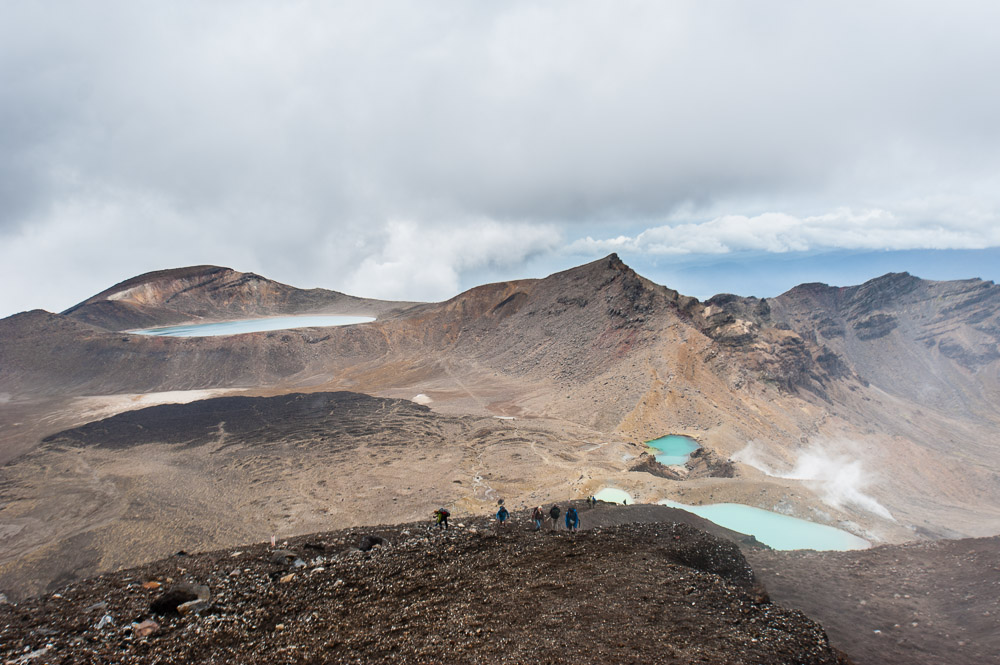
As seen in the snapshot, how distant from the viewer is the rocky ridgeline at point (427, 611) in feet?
21.7

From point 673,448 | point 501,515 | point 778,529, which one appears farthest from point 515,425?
point 501,515

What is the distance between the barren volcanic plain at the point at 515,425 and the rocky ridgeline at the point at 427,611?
3.16 m

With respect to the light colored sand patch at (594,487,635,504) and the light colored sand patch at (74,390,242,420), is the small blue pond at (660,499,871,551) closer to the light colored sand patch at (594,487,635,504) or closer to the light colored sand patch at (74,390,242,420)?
the light colored sand patch at (594,487,635,504)

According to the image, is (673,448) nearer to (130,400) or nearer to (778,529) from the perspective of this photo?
(778,529)

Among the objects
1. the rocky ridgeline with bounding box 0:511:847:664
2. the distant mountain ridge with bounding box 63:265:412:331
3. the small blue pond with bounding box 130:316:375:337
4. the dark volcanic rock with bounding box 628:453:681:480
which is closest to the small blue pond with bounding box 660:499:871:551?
the dark volcanic rock with bounding box 628:453:681:480

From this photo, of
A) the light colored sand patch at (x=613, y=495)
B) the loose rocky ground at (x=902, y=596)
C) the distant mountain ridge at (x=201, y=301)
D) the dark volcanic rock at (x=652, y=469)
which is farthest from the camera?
the distant mountain ridge at (x=201, y=301)

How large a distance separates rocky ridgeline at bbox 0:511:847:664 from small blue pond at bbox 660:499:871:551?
891 centimetres

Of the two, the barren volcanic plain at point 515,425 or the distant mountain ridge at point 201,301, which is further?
the distant mountain ridge at point 201,301

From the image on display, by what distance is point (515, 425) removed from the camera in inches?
1438

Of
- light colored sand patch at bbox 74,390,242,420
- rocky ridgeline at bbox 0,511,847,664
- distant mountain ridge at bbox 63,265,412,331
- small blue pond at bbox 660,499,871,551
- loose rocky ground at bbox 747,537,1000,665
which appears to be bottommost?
small blue pond at bbox 660,499,871,551

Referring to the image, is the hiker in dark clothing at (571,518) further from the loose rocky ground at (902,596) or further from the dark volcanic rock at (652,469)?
the dark volcanic rock at (652,469)

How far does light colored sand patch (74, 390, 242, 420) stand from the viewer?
45.6 metres

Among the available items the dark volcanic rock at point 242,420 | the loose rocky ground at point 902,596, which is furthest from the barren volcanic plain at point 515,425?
the dark volcanic rock at point 242,420

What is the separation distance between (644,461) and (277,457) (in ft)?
76.0
